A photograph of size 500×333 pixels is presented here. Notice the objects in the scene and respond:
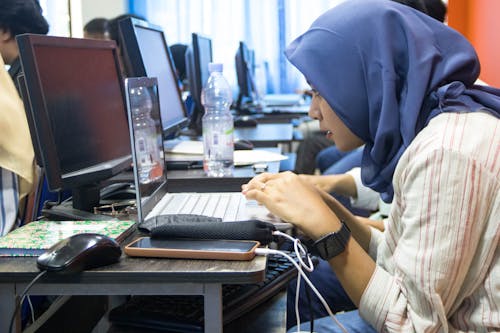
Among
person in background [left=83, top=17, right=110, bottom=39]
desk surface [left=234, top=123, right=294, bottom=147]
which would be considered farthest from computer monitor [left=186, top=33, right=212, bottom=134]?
person in background [left=83, top=17, right=110, bottom=39]

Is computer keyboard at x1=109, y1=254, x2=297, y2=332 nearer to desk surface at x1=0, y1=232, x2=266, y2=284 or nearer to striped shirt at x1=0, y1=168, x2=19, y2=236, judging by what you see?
desk surface at x1=0, y1=232, x2=266, y2=284

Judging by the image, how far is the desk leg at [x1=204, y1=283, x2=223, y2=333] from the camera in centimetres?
90

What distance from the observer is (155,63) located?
6.54 ft

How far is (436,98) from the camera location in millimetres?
1046

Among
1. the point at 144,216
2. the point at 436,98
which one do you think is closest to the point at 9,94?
the point at 144,216

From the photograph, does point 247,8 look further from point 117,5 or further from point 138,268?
point 138,268

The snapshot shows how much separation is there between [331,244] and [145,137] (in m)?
0.46

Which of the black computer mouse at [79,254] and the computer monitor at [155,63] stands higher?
the computer monitor at [155,63]

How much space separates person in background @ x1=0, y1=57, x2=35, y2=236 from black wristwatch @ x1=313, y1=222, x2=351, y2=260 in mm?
729

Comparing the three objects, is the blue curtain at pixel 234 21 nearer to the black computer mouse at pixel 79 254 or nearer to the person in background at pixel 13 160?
the person in background at pixel 13 160

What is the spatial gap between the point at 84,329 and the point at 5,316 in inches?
14.4

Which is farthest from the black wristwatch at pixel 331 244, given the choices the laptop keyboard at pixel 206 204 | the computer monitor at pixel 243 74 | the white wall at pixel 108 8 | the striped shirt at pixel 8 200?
the white wall at pixel 108 8

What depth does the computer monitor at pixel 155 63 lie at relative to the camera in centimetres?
175

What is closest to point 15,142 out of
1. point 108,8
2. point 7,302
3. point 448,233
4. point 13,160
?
point 13,160
